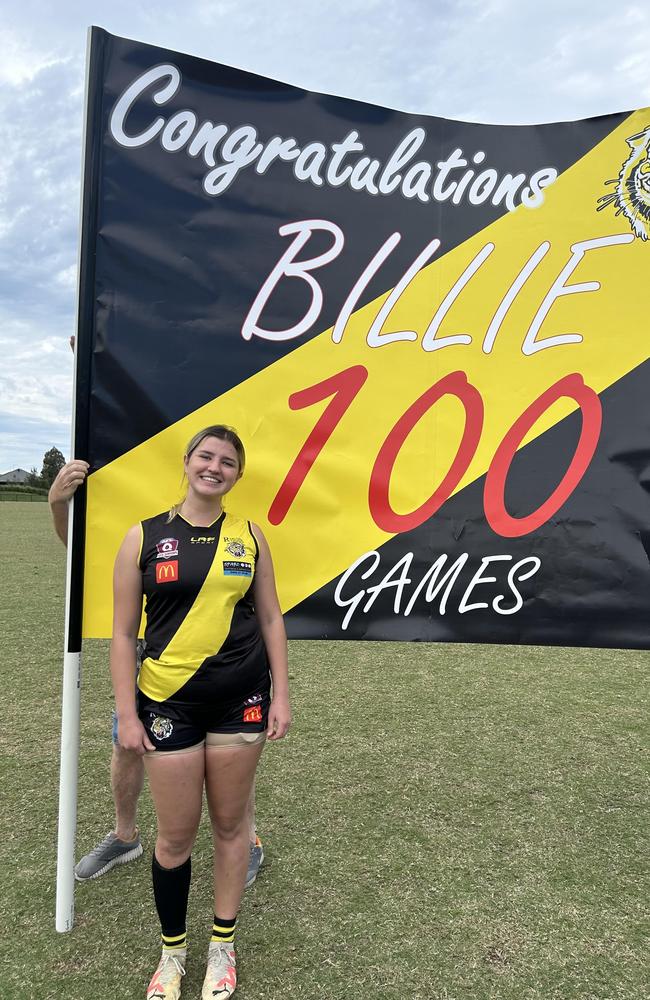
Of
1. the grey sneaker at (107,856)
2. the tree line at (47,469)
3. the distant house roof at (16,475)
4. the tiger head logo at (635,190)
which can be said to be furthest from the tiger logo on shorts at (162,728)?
the distant house roof at (16,475)

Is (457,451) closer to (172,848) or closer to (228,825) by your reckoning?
(228,825)

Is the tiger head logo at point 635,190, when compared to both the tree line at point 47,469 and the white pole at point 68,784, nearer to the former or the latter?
the white pole at point 68,784

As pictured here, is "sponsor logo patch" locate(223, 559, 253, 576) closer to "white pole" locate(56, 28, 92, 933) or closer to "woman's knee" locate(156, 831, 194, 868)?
"white pole" locate(56, 28, 92, 933)

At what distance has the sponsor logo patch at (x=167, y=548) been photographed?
185 centimetres

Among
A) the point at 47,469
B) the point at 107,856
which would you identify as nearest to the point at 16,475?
the point at 47,469

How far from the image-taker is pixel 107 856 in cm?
252

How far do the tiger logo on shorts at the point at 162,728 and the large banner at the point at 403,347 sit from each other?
700 mm

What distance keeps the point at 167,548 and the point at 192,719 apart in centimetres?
48

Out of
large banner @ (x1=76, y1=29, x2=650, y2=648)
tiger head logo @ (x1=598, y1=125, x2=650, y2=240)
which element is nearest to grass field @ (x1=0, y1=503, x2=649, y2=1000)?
large banner @ (x1=76, y1=29, x2=650, y2=648)

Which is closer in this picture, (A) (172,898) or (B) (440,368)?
(A) (172,898)

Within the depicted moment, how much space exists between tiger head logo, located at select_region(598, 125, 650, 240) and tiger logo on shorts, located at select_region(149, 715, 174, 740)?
7.84ft

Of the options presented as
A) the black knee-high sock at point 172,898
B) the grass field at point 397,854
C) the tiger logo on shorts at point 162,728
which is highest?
the tiger logo on shorts at point 162,728

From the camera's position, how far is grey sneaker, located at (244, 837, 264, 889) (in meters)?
2.46

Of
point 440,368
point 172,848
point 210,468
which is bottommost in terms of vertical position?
point 172,848
